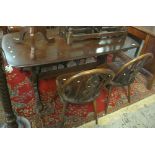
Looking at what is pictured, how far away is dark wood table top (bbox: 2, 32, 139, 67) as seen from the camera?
4.85 feet

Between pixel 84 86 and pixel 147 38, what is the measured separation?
1.26 meters

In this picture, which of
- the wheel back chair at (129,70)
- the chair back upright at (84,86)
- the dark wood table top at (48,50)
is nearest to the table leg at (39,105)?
the dark wood table top at (48,50)

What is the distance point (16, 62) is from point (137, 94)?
1.49 m

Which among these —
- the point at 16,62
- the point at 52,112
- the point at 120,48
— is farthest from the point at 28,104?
the point at 120,48

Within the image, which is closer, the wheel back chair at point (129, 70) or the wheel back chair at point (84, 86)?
the wheel back chair at point (84, 86)

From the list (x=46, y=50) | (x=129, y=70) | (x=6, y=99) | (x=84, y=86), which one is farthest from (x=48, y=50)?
(x=129, y=70)

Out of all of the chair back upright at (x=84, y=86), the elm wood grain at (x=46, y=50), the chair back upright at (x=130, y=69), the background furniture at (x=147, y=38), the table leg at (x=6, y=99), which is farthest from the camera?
the background furniture at (x=147, y=38)

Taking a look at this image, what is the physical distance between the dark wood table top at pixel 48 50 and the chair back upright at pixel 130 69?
10.2 inches

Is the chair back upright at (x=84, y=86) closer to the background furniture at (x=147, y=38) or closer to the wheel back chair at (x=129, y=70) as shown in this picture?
the wheel back chair at (x=129, y=70)

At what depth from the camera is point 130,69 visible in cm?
172

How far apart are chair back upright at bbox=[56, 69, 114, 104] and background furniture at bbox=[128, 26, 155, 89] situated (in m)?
1.04

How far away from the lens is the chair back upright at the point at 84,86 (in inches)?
54.1
